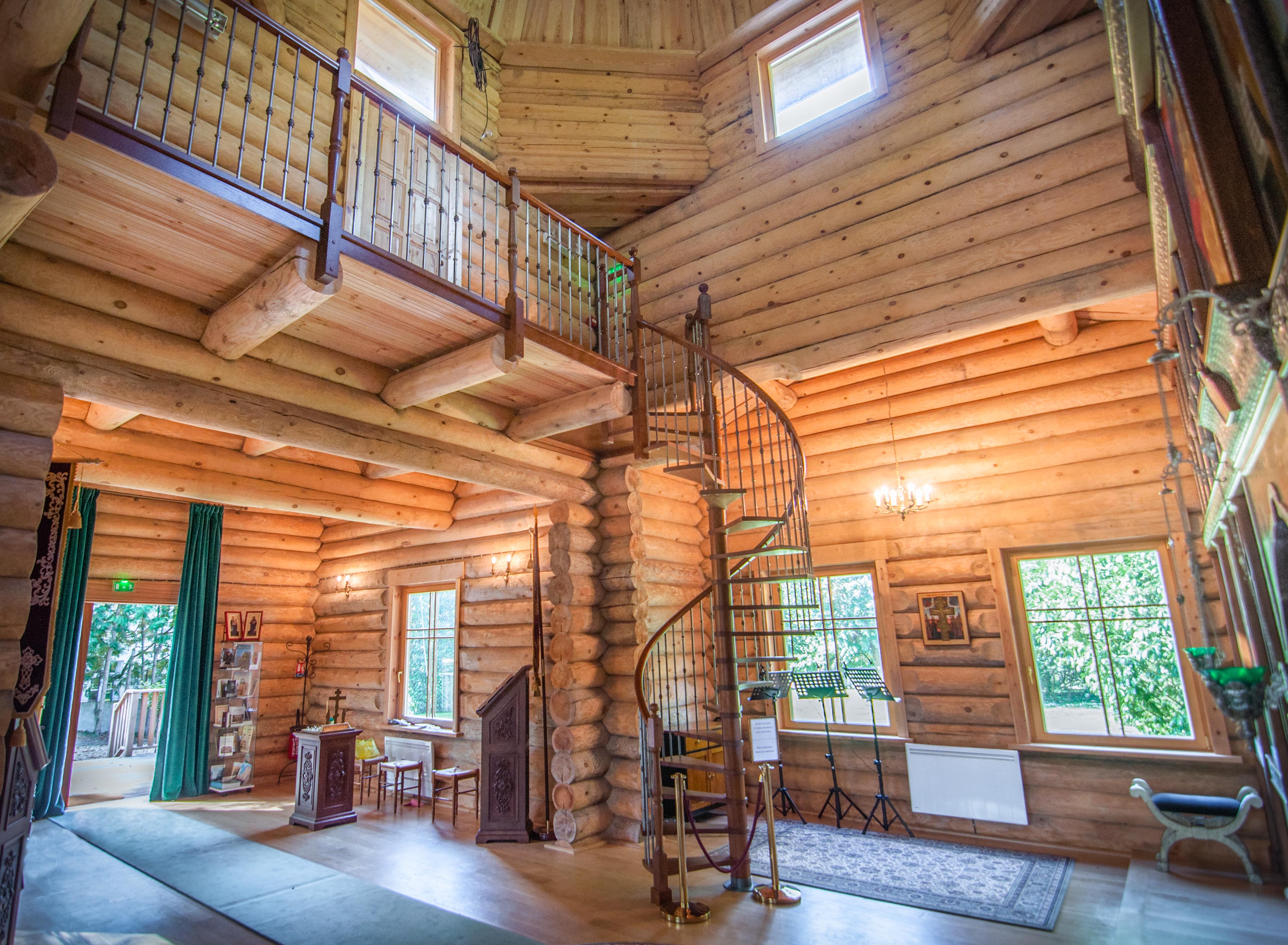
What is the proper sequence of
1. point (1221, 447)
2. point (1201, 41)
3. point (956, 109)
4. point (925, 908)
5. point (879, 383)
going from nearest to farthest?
point (1201, 41), point (1221, 447), point (925, 908), point (956, 109), point (879, 383)

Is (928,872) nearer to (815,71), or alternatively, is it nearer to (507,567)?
(507,567)

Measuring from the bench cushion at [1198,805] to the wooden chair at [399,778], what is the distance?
690 centimetres

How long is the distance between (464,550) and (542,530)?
1.41 meters

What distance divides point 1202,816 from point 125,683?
12.8 metres

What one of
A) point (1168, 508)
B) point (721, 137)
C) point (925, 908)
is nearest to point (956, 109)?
point (721, 137)

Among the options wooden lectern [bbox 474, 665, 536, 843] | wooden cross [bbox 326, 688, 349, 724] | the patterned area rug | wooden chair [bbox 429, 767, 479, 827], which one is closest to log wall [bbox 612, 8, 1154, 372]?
wooden lectern [bbox 474, 665, 536, 843]

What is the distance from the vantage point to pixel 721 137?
7.16m

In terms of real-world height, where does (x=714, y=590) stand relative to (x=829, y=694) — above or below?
above

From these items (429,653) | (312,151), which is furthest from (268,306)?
(429,653)

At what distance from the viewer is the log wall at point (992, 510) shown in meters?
5.71

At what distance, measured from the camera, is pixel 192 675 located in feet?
27.0

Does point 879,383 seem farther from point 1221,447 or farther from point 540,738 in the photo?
point 540,738

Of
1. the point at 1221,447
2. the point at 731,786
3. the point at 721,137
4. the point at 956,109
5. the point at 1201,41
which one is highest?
the point at 721,137

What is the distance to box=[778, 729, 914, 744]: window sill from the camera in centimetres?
670
